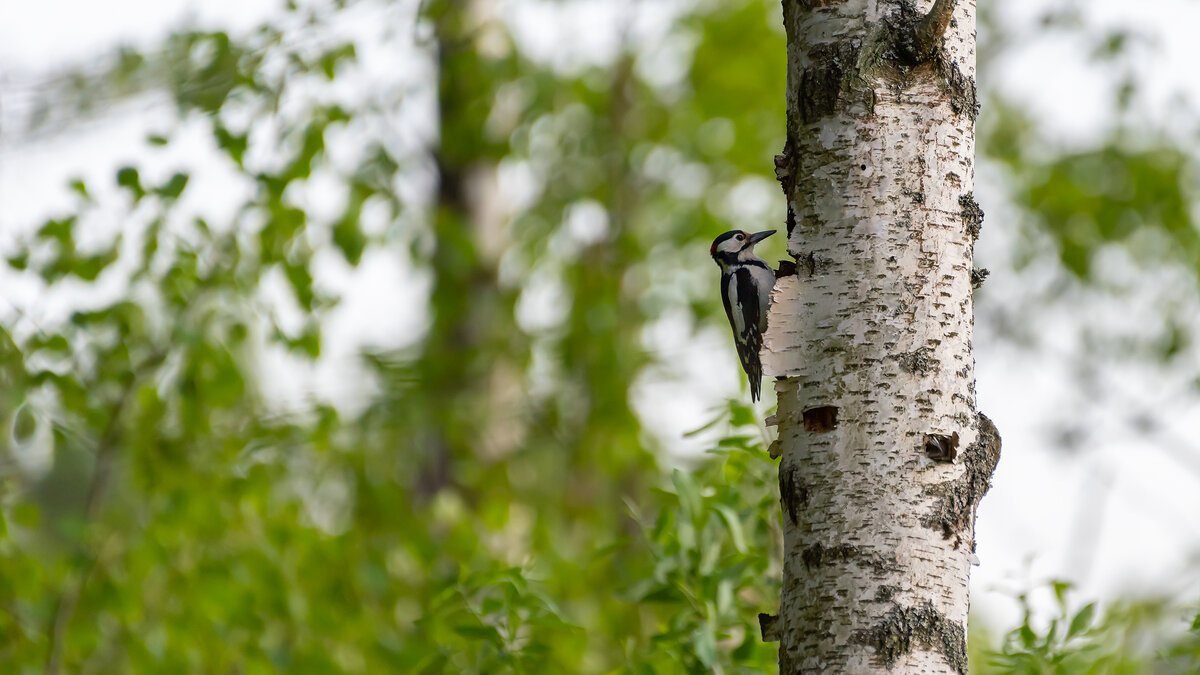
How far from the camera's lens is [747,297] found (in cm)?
303

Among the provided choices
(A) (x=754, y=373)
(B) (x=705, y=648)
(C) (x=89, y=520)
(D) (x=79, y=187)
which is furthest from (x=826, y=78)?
(C) (x=89, y=520)

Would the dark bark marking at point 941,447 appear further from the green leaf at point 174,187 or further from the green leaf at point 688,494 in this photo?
the green leaf at point 174,187

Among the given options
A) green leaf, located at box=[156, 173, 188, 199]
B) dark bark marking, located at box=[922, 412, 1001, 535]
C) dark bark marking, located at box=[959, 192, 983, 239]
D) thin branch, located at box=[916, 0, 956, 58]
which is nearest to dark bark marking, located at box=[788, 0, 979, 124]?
thin branch, located at box=[916, 0, 956, 58]

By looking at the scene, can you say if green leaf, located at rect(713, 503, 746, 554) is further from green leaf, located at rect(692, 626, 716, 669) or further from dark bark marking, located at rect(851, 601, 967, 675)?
dark bark marking, located at rect(851, 601, 967, 675)

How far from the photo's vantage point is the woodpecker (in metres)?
2.79

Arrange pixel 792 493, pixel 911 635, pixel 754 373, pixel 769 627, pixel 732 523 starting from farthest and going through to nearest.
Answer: pixel 754 373
pixel 732 523
pixel 769 627
pixel 792 493
pixel 911 635

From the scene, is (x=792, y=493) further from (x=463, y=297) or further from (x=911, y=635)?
(x=463, y=297)

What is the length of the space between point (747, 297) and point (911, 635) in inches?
63.0

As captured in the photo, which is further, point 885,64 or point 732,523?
point 732,523

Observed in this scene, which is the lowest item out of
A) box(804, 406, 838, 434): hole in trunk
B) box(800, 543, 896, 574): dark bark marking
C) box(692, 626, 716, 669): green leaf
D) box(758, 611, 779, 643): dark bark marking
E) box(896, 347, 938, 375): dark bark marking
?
box(692, 626, 716, 669): green leaf

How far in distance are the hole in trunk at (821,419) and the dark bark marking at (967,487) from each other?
18cm

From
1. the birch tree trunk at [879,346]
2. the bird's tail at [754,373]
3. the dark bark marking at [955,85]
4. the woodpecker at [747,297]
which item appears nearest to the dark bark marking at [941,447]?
the birch tree trunk at [879,346]

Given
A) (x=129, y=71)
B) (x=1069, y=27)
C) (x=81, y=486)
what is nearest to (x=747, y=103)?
(x=1069, y=27)

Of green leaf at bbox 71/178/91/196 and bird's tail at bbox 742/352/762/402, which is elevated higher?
green leaf at bbox 71/178/91/196
